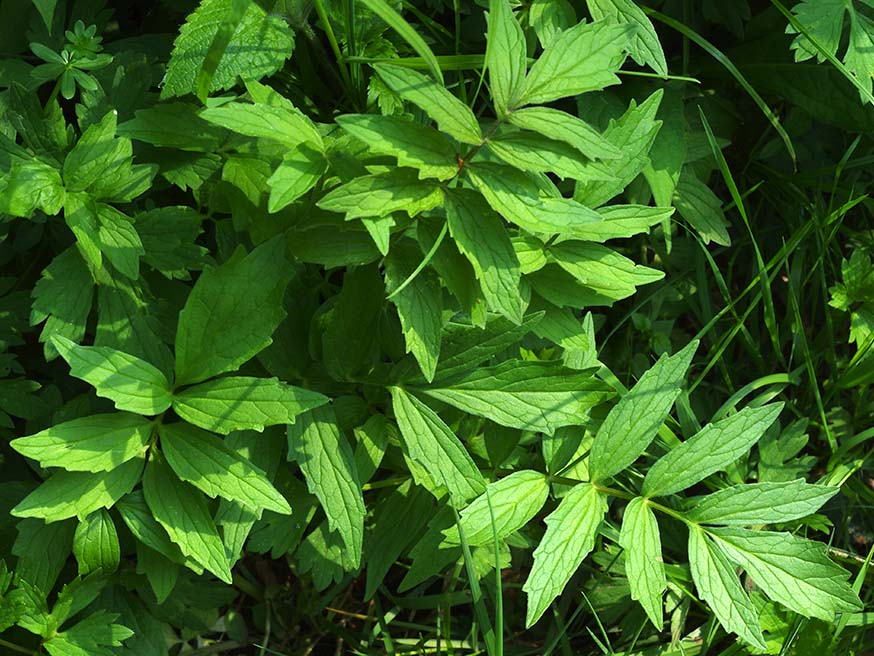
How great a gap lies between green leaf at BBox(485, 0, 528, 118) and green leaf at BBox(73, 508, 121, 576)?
1073 mm

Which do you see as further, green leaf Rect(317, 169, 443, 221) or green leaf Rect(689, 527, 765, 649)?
green leaf Rect(689, 527, 765, 649)

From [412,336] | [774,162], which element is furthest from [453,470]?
[774,162]

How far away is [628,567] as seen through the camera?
175 cm

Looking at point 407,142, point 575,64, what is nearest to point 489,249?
point 407,142

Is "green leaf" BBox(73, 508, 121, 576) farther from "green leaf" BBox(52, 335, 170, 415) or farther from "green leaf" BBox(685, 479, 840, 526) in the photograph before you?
"green leaf" BBox(685, 479, 840, 526)

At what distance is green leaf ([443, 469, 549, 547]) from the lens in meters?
1.75

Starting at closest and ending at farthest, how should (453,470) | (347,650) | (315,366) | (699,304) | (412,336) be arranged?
(412,336), (453,470), (315,366), (347,650), (699,304)

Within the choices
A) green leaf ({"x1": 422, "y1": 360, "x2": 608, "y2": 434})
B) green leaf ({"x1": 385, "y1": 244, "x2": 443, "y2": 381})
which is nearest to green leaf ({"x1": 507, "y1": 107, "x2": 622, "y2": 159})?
green leaf ({"x1": 385, "y1": 244, "x2": 443, "y2": 381})

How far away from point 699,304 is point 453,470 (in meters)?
1.20

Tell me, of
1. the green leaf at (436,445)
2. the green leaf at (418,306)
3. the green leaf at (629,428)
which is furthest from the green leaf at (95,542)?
the green leaf at (629,428)

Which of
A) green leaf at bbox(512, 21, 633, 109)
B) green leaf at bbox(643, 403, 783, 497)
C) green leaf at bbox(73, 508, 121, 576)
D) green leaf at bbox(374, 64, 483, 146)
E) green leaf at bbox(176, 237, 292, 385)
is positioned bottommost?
green leaf at bbox(73, 508, 121, 576)

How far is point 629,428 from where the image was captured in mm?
1820

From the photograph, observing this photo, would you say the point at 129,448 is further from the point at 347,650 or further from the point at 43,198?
the point at 347,650

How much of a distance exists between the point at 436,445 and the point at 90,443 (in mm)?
608
